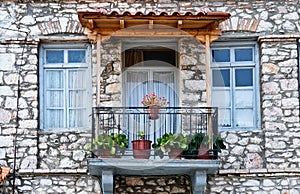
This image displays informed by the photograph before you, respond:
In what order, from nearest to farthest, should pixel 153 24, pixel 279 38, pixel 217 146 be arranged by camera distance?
pixel 217 146, pixel 153 24, pixel 279 38

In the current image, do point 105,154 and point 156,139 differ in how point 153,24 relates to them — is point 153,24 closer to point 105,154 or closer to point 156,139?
point 156,139

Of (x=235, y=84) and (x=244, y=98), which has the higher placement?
(x=235, y=84)

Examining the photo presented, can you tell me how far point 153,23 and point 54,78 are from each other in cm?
196

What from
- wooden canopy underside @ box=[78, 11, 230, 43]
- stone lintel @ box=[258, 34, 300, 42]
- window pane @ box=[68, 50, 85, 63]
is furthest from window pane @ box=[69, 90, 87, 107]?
stone lintel @ box=[258, 34, 300, 42]

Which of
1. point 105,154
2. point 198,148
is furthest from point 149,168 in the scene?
point 198,148

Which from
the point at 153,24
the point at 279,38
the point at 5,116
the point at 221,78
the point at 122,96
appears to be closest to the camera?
the point at 153,24

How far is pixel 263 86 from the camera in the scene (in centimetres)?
1308

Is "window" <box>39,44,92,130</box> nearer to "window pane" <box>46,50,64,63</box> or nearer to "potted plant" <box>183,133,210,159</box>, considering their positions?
"window pane" <box>46,50,64,63</box>

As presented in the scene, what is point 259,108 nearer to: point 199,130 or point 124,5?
point 199,130

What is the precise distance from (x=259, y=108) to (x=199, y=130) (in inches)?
41.1

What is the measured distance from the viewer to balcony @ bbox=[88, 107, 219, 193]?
12.2m

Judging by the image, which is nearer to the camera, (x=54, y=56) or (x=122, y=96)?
(x=122, y=96)

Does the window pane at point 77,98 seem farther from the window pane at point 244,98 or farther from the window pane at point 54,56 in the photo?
the window pane at point 244,98

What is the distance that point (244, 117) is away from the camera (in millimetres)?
13273
